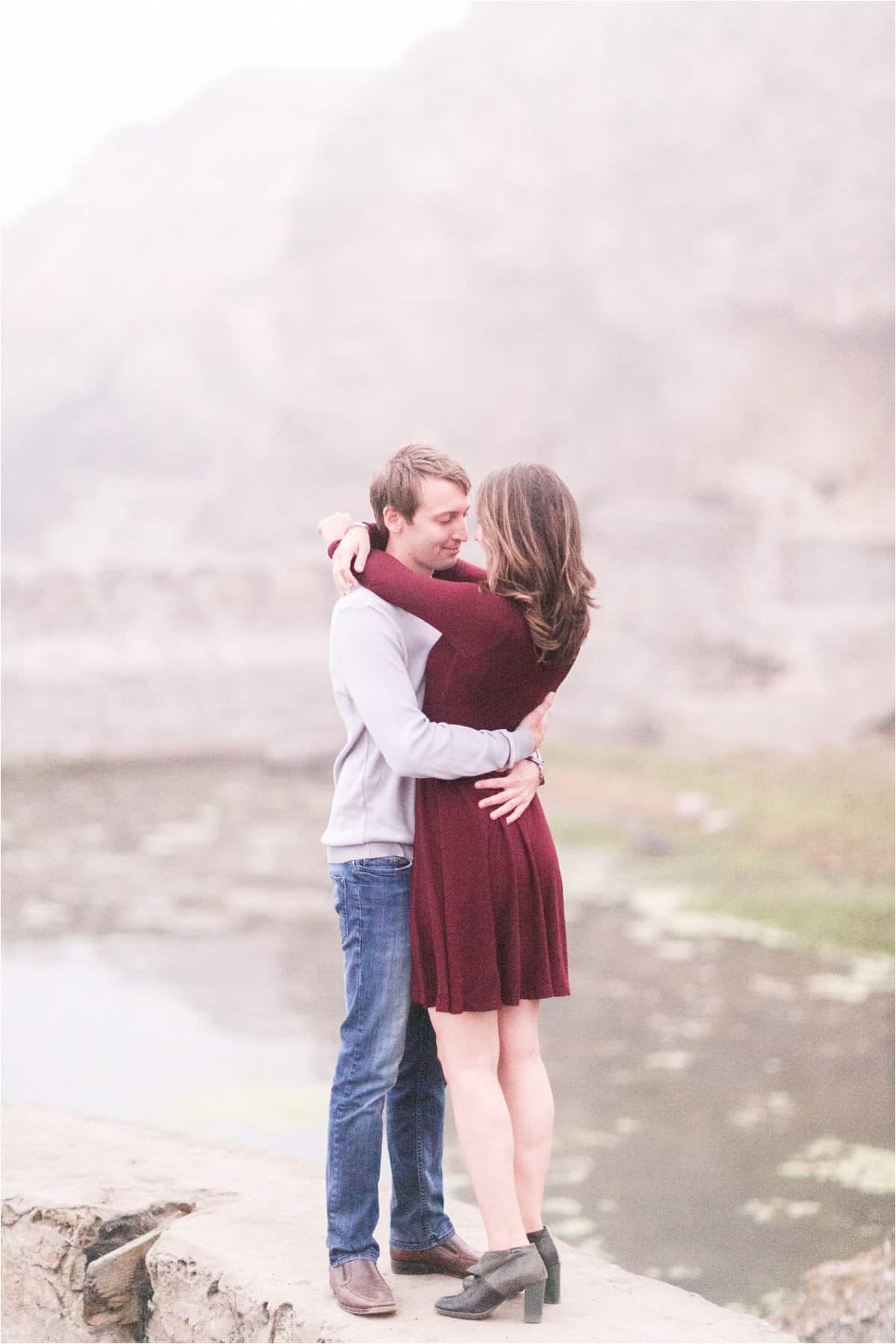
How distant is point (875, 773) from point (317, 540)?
531 cm

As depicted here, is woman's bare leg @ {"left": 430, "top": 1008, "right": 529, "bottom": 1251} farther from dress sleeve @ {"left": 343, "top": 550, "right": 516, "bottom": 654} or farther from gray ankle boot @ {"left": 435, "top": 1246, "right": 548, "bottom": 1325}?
dress sleeve @ {"left": 343, "top": 550, "right": 516, "bottom": 654}

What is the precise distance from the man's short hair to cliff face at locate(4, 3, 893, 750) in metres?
9.06

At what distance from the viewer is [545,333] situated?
42.9 feet

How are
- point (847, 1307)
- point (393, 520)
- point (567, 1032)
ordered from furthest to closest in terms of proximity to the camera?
point (567, 1032) < point (847, 1307) < point (393, 520)

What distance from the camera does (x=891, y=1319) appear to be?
10.8ft

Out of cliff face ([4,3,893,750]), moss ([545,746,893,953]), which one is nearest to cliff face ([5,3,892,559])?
cliff face ([4,3,893,750])

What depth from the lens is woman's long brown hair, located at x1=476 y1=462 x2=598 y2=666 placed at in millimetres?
1967

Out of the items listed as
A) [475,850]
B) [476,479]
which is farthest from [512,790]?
[476,479]

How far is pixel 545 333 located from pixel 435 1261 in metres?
11.6

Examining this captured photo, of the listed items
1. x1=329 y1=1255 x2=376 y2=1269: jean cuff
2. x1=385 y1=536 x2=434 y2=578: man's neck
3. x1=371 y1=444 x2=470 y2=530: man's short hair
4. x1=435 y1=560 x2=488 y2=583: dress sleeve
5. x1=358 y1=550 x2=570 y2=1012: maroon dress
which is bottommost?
x1=329 y1=1255 x2=376 y2=1269: jean cuff

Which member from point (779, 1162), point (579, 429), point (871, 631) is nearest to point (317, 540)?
point (579, 429)

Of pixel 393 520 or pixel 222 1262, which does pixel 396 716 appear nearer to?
pixel 393 520

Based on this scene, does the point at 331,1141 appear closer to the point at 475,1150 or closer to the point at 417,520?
the point at 475,1150

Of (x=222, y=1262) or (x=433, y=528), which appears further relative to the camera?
(x=222, y=1262)
